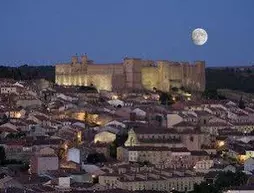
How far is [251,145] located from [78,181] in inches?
312

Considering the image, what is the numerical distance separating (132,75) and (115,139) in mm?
15276

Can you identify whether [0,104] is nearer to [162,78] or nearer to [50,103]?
[50,103]

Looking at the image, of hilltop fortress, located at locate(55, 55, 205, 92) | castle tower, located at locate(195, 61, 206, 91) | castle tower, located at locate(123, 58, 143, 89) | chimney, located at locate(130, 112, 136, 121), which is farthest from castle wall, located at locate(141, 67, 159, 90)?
chimney, located at locate(130, 112, 136, 121)

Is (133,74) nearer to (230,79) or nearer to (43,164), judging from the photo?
(43,164)

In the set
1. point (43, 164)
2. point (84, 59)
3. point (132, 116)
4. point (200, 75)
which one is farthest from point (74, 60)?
Result: point (43, 164)

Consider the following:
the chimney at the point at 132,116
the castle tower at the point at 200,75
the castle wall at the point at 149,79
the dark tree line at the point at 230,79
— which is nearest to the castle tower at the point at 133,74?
the castle wall at the point at 149,79

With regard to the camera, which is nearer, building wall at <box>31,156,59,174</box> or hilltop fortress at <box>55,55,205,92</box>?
building wall at <box>31,156,59,174</box>

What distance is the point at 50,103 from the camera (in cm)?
3947

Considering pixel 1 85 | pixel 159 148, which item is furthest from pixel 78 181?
pixel 1 85

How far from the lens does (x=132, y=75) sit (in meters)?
46.1

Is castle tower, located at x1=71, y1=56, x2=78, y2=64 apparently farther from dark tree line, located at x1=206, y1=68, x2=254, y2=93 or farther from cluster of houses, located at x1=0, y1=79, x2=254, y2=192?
dark tree line, located at x1=206, y1=68, x2=254, y2=93

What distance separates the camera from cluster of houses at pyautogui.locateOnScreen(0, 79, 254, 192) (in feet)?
85.7

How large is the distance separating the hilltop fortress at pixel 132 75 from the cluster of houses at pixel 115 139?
9.66ft

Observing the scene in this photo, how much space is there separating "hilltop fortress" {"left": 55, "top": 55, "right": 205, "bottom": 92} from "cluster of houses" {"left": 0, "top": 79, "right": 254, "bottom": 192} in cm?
295
